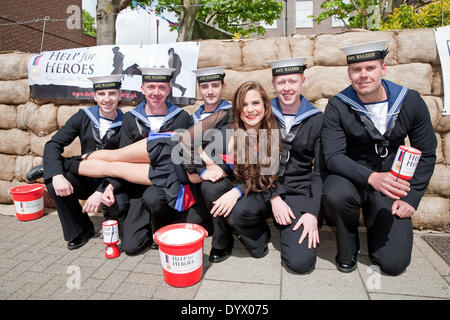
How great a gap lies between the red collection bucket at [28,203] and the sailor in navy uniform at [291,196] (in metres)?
2.46

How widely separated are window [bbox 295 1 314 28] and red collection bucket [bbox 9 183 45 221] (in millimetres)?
22976

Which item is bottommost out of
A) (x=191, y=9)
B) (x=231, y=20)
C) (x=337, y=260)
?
(x=337, y=260)

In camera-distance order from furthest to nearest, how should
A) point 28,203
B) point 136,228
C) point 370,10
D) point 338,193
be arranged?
point 370,10
point 28,203
point 136,228
point 338,193

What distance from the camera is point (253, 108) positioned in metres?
2.60

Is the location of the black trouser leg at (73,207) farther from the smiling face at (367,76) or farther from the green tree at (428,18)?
the green tree at (428,18)

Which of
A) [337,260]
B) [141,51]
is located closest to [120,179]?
[141,51]

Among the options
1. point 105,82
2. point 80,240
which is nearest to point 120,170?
point 80,240

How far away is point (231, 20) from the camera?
15.7 m

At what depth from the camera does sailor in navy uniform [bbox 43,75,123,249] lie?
119 inches

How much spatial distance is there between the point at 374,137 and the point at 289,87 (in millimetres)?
823

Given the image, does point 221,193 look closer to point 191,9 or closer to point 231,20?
point 191,9

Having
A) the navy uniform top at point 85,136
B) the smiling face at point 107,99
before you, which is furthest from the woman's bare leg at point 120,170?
the smiling face at point 107,99

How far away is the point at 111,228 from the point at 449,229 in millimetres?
3418

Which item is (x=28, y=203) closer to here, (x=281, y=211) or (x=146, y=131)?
(x=146, y=131)
